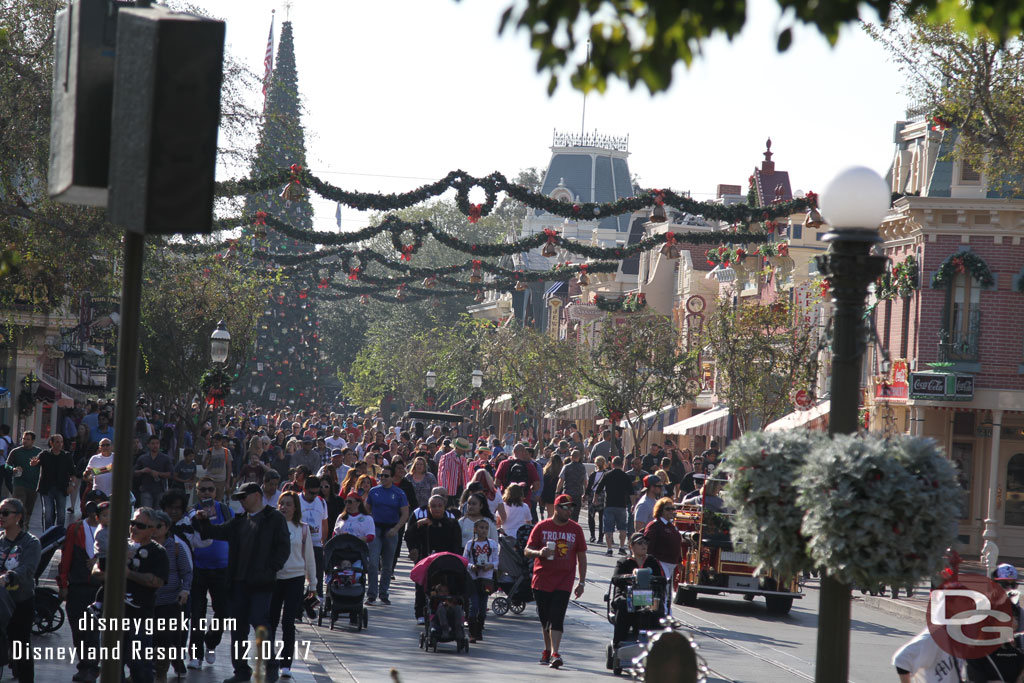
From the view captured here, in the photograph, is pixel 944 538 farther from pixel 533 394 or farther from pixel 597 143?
pixel 597 143

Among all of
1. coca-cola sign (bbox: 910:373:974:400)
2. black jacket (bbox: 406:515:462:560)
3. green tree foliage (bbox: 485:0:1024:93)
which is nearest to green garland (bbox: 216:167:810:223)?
coca-cola sign (bbox: 910:373:974:400)

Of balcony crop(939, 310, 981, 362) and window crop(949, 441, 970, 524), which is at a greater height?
balcony crop(939, 310, 981, 362)

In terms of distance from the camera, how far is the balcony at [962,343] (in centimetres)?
3191

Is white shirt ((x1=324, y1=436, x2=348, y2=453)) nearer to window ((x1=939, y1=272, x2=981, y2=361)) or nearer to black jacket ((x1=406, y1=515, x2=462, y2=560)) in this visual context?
window ((x1=939, y1=272, x2=981, y2=361))

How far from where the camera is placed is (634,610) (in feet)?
43.7

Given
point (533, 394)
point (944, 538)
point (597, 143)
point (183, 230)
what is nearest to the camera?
point (183, 230)

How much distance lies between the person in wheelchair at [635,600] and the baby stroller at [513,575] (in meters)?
3.47

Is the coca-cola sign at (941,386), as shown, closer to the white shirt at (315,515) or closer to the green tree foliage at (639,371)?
the green tree foliage at (639,371)

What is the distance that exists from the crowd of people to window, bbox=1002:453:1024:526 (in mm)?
8888

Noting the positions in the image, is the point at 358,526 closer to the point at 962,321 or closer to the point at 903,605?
the point at 903,605

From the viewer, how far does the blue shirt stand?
18031mm

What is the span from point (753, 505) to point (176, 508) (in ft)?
25.2

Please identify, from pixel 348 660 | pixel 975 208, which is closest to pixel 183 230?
pixel 348 660

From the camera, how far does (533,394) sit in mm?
55281
